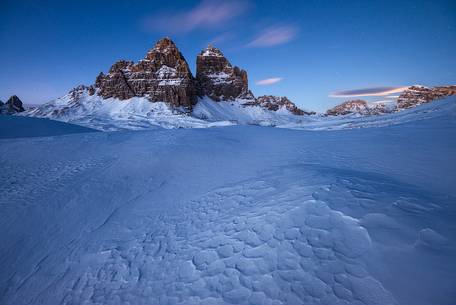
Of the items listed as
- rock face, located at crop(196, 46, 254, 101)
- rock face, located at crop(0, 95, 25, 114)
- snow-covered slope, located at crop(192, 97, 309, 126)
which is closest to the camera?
rock face, located at crop(0, 95, 25, 114)

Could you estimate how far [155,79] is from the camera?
399ft

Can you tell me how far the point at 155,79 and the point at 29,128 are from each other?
119321 millimetres

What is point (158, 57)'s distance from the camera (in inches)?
4973

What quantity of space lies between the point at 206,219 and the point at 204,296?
1.50m

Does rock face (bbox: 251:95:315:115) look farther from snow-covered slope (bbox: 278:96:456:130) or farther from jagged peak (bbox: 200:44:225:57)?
snow-covered slope (bbox: 278:96:456:130)

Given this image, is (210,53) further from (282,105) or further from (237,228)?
(237,228)

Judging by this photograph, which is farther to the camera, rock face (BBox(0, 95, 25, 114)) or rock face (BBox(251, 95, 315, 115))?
rock face (BBox(251, 95, 315, 115))

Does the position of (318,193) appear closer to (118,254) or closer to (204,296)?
(204,296)

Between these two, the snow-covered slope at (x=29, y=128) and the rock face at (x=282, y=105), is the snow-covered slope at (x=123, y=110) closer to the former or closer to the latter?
the rock face at (x=282, y=105)

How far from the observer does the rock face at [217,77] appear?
5930 inches

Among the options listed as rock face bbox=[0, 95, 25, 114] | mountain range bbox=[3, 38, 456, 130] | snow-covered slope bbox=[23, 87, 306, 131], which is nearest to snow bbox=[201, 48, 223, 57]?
mountain range bbox=[3, 38, 456, 130]

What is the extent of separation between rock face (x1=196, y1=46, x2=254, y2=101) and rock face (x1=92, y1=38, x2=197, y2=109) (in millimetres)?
22333

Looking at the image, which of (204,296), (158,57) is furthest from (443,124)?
(158,57)

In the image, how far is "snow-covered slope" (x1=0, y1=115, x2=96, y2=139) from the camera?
11.7 metres
